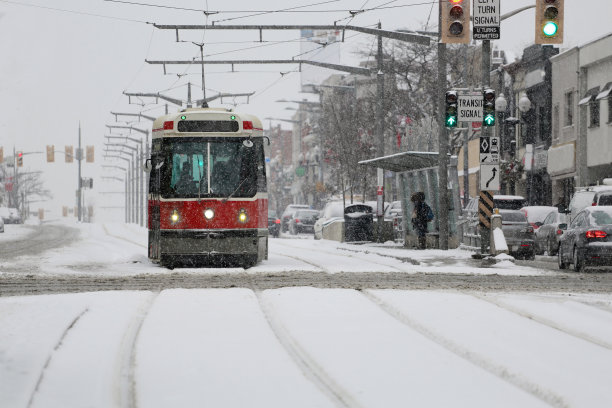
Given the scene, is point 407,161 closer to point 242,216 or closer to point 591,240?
point 591,240

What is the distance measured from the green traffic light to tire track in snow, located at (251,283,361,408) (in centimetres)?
1056

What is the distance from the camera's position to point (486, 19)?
2455 centimetres

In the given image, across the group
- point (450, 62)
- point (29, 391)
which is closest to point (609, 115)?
point (450, 62)

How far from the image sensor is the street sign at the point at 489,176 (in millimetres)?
24875

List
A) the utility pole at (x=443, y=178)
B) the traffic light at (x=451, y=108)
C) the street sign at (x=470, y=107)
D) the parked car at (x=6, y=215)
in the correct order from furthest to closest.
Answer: the parked car at (x=6, y=215)
the utility pole at (x=443, y=178)
the street sign at (x=470, y=107)
the traffic light at (x=451, y=108)

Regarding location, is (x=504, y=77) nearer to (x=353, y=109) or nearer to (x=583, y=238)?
(x=353, y=109)

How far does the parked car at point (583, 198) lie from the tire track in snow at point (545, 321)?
17.3m

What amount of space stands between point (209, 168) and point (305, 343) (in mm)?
12573

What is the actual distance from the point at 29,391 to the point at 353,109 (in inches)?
2589

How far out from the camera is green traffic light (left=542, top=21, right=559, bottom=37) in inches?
834

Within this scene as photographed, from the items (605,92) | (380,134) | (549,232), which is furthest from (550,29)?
(605,92)

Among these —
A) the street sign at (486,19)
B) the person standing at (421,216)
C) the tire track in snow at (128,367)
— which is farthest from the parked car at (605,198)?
the tire track in snow at (128,367)

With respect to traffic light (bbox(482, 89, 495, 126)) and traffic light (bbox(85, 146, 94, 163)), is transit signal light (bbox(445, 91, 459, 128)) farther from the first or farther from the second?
traffic light (bbox(85, 146, 94, 163))

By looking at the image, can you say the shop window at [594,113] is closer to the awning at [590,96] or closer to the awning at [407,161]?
the awning at [590,96]
